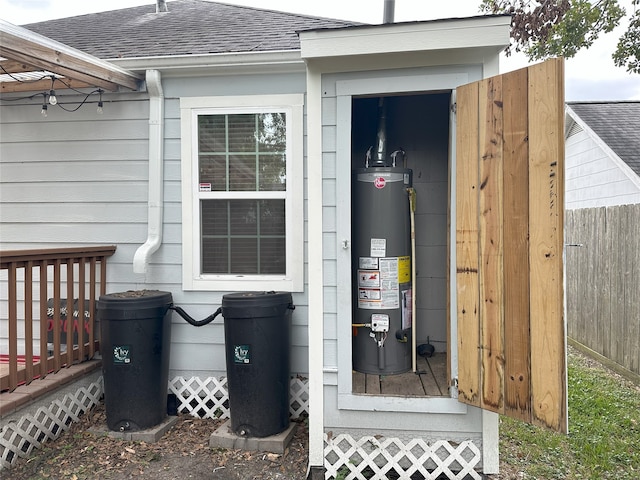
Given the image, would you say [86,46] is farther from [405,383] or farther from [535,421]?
[535,421]

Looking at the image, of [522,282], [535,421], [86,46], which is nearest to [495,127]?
[522,282]

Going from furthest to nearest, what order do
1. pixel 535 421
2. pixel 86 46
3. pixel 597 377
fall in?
pixel 597 377, pixel 86 46, pixel 535 421

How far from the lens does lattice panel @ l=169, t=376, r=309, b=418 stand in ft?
12.0

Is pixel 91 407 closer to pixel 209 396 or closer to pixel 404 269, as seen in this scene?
pixel 209 396

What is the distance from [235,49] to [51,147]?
1.75 m

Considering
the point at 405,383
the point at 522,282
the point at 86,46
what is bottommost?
the point at 405,383

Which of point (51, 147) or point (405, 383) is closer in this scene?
point (405, 383)

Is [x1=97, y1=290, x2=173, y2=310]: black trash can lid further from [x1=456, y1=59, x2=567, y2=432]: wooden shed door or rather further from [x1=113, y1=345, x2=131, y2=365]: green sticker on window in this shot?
[x1=456, y1=59, x2=567, y2=432]: wooden shed door

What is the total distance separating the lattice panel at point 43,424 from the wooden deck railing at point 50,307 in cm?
23

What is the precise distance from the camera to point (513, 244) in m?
2.39

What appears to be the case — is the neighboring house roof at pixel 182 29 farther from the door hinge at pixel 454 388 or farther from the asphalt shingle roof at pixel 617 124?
the asphalt shingle roof at pixel 617 124

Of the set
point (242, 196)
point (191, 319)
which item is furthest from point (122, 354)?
point (242, 196)

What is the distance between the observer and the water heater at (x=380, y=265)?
3107 mm

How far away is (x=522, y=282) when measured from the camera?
2.36 metres
